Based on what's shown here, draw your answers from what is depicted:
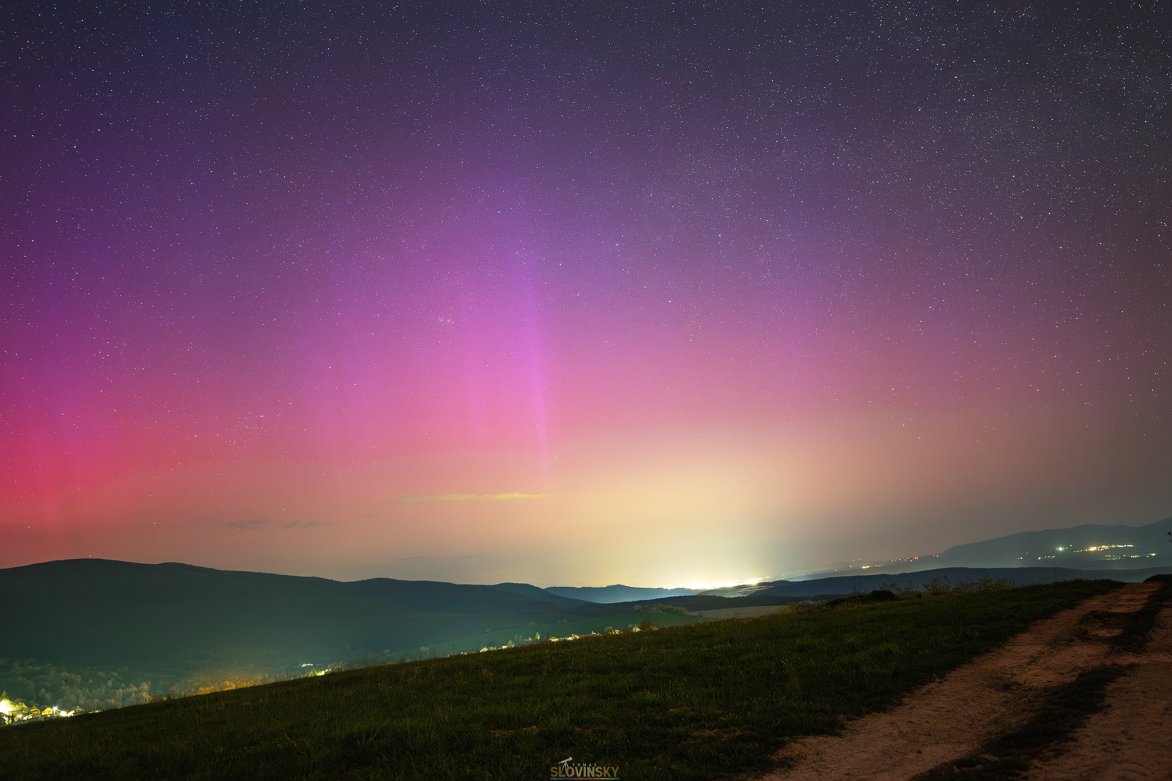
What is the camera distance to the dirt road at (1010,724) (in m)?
7.95

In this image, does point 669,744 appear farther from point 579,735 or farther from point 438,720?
point 438,720

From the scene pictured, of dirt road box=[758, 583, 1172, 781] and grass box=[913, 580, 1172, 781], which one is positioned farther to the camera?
dirt road box=[758, 583, 1172, 781]

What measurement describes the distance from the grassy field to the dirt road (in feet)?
2.07

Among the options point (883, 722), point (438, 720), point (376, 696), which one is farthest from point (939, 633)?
point (376, 696)

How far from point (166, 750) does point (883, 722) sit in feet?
48.5

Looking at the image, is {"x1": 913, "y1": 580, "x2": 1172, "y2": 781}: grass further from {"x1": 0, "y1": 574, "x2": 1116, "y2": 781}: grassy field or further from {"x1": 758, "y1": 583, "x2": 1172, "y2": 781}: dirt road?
{"x1": 0, "y1": 574, "x2": 1116, "y2": 781}: grassy field

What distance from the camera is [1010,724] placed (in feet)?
32.5

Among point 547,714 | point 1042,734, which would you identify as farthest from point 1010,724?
point 547,714

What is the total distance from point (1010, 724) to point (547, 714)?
28.3 ft

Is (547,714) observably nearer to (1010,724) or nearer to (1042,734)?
(1010,724)

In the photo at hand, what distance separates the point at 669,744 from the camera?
1004 cm

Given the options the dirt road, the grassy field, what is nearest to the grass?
the dirt road

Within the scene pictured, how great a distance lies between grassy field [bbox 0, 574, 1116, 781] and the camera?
10.0m

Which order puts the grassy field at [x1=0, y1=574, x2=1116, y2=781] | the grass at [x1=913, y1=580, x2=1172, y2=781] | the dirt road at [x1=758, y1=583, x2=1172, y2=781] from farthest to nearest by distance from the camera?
the grassy field at [x1=0, y1=574, x2=1116, y2=781]
the dirt road at [x1=758, y1=583, x2=1172, y2=781]
the grass at [x1=913, y1=580, x2=1172, y2=781]
